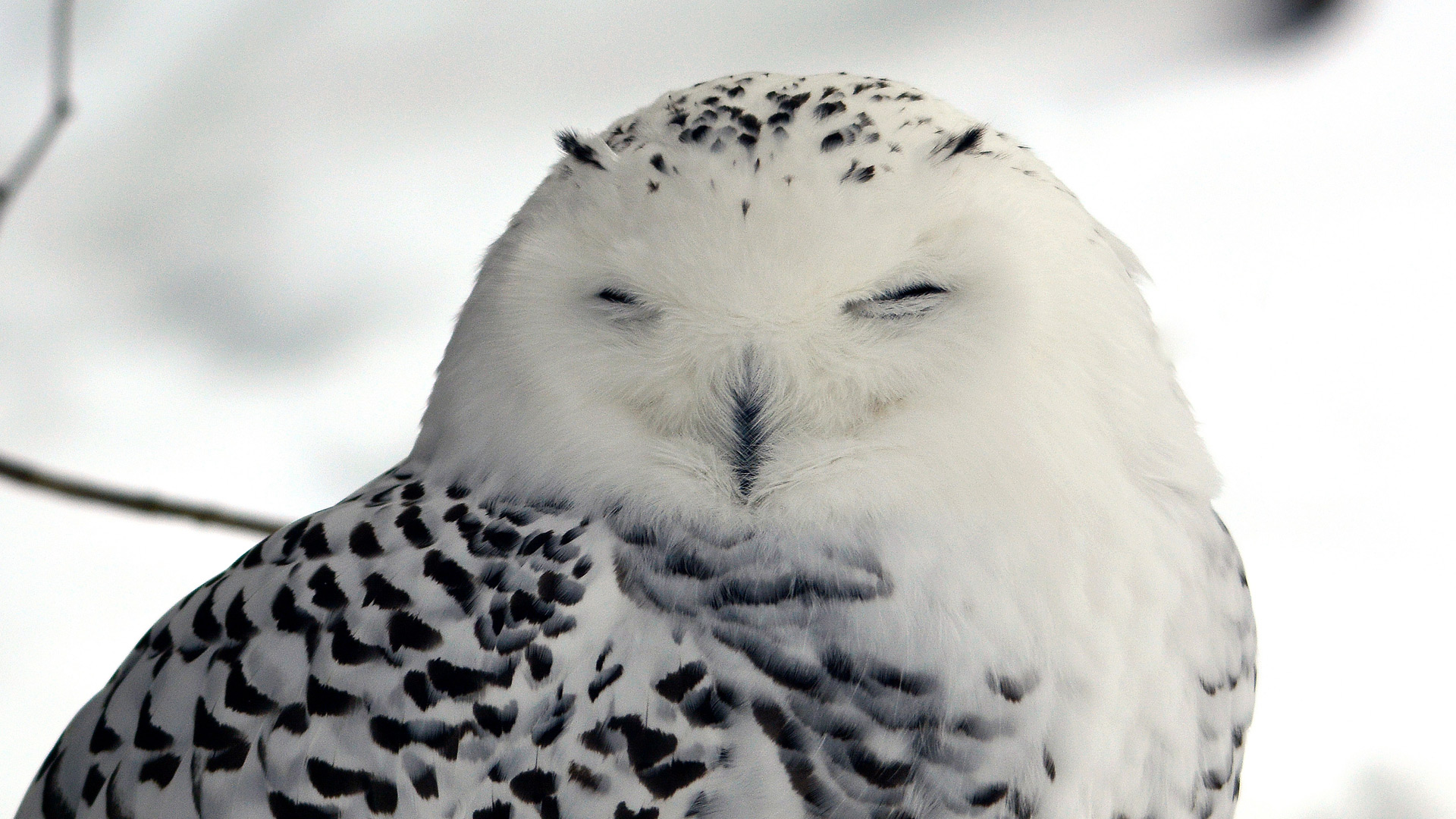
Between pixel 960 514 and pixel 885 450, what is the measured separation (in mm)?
61

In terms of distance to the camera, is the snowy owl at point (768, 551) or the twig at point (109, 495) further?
the twig at point (109, 495)

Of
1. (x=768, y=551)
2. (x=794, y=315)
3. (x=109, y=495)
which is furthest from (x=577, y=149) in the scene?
(x=109, y=495)

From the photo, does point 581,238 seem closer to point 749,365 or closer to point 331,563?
point 749,365

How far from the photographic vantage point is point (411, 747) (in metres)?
0.71

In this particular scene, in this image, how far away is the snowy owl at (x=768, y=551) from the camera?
705mm

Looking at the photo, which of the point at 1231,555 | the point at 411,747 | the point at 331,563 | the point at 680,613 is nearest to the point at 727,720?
the point at 680,613

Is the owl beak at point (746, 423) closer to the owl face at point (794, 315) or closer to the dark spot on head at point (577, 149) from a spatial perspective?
the owl face at point (794, 315)

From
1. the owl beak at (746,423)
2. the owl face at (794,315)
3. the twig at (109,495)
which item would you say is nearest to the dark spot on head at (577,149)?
the owl face at (794,315)

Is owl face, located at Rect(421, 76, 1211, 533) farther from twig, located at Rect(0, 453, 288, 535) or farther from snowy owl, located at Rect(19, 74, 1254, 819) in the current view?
twig, located at Rect(0, 453, 288, 535)

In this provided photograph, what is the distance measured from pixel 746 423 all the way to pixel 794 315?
0.24ft

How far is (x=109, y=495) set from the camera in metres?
0.95

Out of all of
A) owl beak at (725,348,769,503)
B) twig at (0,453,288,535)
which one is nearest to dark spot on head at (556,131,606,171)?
owl beak at (725,348,769,503)

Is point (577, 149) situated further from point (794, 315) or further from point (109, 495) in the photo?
point (109, 495)

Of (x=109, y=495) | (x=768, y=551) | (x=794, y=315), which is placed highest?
(x=794, y=315)
